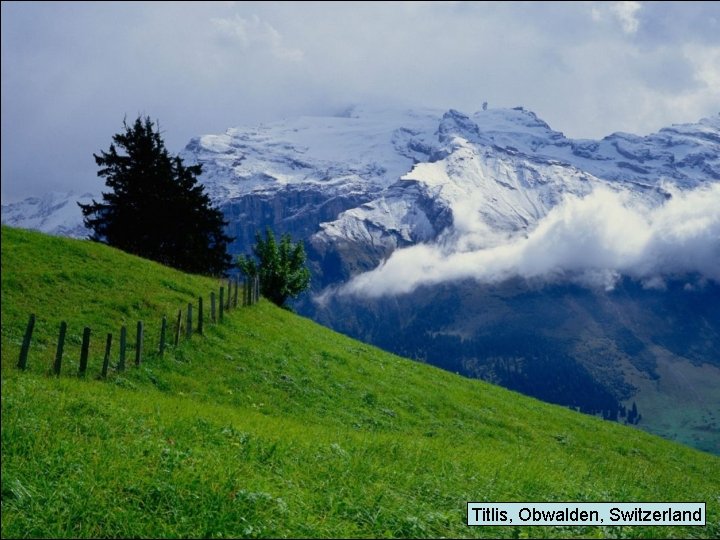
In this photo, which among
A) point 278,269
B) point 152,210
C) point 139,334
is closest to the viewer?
point 139,334

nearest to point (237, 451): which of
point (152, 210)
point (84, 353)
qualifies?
point (84, 353)

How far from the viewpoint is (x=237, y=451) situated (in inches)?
551

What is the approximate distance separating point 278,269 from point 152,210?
686 inches

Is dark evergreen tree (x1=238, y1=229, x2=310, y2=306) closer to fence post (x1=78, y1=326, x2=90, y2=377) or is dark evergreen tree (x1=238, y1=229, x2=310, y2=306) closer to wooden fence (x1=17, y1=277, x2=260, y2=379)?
wooden fence (x1=17, y1=277, x2=260, y2=379)

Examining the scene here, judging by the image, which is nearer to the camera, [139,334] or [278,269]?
[139,334]

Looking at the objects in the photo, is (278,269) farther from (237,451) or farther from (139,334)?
(237,451)

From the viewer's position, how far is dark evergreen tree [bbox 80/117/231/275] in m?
60.8

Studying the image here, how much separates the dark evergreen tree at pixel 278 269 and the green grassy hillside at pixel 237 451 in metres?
34.7

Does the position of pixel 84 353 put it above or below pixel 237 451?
above

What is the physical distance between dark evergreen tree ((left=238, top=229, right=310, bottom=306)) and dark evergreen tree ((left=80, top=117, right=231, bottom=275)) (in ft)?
20.3

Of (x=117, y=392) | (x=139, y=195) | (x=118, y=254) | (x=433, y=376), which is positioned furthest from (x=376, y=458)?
(x=139, y=195)

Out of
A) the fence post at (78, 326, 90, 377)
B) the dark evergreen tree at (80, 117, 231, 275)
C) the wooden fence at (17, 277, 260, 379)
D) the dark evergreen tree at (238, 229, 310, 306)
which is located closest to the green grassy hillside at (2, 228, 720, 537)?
the wooden fence at (17, 277, 260, 379)

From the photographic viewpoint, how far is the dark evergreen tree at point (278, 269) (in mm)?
71625

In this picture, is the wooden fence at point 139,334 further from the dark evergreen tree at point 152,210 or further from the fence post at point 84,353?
the dark evergreen tree at point 152,210
